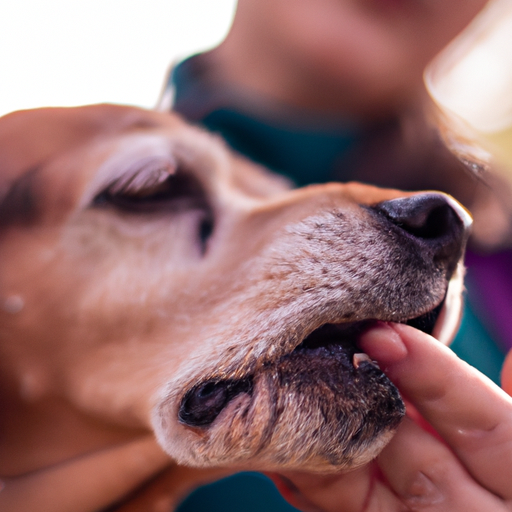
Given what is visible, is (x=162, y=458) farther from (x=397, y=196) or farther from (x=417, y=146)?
(x=417, y=146)

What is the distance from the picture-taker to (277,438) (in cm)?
54

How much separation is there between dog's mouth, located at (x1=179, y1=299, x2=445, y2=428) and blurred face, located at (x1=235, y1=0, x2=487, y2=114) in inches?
18.7

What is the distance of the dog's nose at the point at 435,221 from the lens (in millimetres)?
607

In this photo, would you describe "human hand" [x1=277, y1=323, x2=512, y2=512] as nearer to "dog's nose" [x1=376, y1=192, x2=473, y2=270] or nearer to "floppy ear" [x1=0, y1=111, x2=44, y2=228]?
A: "dog's nose" [x1=376, y1=192, x2=473, y2=270]

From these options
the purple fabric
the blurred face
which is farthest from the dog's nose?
the blurred face

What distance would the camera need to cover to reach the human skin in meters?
0.74

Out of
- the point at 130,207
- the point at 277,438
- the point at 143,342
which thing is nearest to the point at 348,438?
the point at 277,438

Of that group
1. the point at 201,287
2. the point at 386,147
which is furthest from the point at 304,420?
the point at 386,147

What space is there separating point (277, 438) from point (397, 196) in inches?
16.3

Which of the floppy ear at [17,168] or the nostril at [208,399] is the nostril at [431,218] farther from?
the floppy ear at [17,168]

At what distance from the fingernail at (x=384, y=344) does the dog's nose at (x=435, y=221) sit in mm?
137

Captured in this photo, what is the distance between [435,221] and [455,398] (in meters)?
0.25

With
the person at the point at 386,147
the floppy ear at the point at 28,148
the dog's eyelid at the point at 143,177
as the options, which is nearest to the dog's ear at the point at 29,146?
the floppy ear at the point at 28,148

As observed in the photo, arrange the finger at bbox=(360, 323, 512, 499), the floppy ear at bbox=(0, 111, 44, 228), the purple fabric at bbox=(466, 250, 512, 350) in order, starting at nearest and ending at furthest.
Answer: the finger at bbox=(360, 323, 512, 499) → the floppy ear at bbox=(0, 111, 44, 228) → the purple fabric at bbox=(466, 250, 512, 350)
